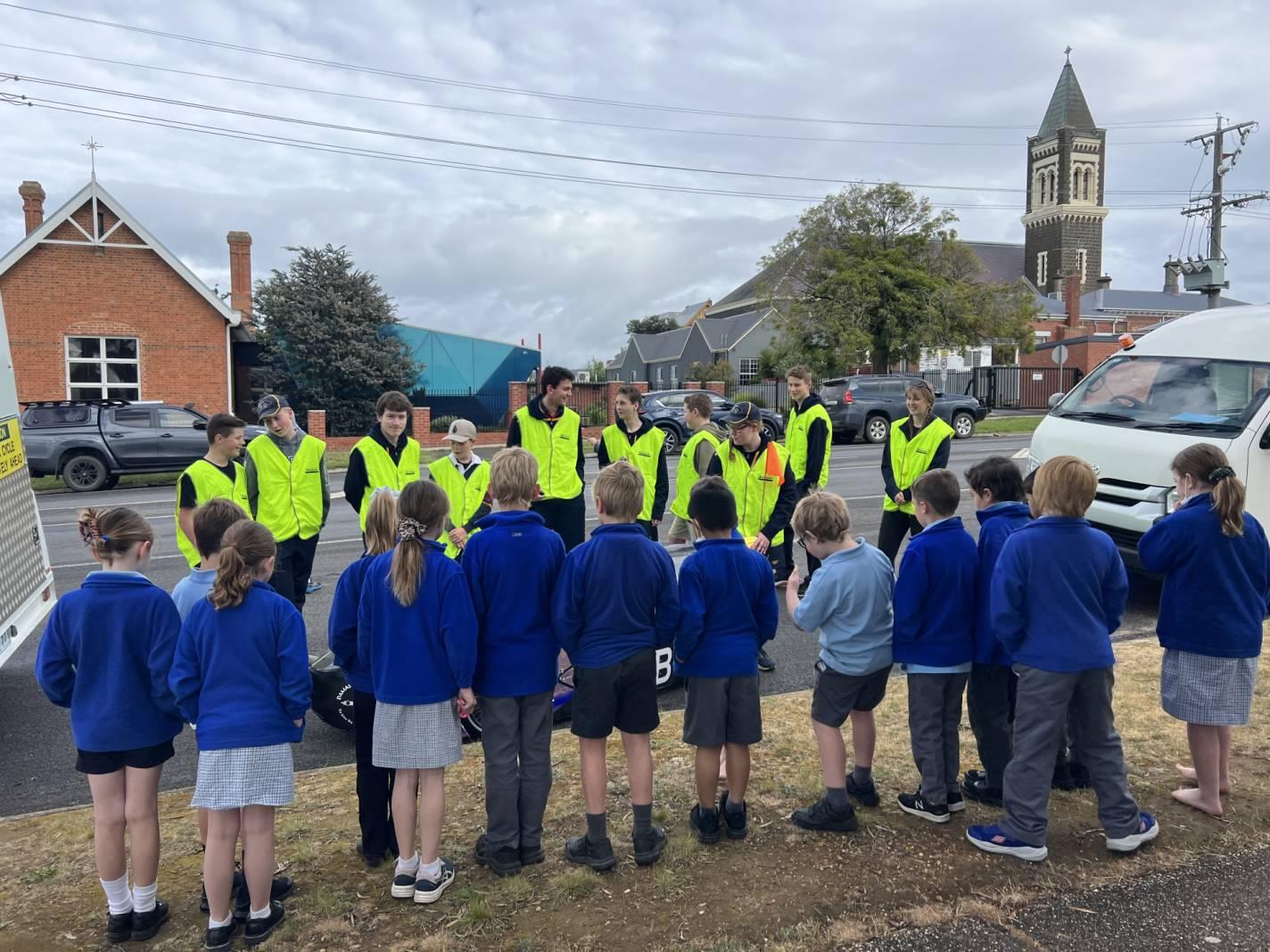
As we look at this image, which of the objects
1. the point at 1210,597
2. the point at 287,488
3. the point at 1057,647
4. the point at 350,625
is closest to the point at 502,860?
the point at 350,625

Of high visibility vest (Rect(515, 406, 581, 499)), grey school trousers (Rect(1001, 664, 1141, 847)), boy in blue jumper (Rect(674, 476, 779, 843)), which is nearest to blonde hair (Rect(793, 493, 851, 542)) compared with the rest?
boy in blue jumper (Rect(674, 476, 779, 843))

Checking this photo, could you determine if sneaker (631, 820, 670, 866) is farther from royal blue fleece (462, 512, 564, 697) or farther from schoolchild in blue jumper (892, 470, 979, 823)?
schoolchild in blue jumper (892, 470, 979, 823)

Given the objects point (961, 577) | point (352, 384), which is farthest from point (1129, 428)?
point (352, 384)

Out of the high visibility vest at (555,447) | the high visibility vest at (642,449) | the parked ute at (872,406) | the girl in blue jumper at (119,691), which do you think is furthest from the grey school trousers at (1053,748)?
the parked ute at (872,406)

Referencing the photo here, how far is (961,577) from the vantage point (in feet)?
12.5

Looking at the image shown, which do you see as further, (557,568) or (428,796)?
(557,568)

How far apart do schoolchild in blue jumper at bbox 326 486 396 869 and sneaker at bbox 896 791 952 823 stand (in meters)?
2.24

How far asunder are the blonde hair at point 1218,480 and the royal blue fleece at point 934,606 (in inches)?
42.3

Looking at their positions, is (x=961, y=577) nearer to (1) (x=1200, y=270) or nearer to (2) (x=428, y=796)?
(2) (x=428, y=796)

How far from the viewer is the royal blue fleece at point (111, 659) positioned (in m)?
3.14

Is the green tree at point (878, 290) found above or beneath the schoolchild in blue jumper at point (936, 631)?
above

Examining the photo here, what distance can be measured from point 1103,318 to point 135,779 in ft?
268

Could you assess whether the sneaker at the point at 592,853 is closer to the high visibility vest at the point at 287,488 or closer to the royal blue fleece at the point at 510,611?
the royal blue fleece at the point at 510,611

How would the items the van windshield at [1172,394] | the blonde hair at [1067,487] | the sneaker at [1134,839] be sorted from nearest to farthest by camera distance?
the blonde hair at [1067,487], the sneaker at [1134,839], the van windshield at [1172,394]
